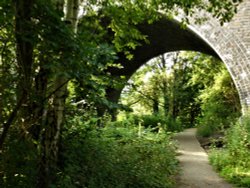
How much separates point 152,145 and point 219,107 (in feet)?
28.6

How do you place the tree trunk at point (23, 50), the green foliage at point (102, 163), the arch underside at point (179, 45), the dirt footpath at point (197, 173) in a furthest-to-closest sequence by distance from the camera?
1. the arch underside at point (179, 45)
2. the dirt footpath at point (197, 173)
3. the green foliage at point (102, 163)
4. the tree trunk at point (23, 50)

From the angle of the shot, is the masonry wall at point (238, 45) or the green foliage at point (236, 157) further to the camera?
the masonry wall at point (238, 45)

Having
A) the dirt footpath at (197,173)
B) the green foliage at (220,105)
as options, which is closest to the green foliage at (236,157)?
the dirt footpath at (197,173)

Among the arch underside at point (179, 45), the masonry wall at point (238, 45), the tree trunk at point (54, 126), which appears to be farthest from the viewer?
the arch underside at point (179, 45)

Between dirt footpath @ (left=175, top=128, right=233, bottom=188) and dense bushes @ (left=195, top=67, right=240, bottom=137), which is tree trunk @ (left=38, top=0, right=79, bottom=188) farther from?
dense bushes @ (left=195, top=67, right=240, bottom=137)

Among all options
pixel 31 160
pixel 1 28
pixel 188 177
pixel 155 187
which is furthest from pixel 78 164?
pixel 188 177

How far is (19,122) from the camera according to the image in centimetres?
314

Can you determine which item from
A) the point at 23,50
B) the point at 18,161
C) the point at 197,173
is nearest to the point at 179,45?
the point at 197,173

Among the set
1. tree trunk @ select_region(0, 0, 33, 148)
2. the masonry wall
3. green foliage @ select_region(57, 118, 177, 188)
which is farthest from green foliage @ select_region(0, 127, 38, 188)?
the masonry wall

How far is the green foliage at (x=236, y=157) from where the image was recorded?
5.89 meters

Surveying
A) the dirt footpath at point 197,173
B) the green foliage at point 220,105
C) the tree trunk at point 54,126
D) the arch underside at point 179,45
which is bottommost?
the dirt footpath at point 197,173

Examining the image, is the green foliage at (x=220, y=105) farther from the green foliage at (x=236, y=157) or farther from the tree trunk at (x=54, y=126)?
the tree trunk at (x=54, y=126)

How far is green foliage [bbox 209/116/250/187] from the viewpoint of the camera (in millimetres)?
5887

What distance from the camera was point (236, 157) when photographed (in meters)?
6.64
